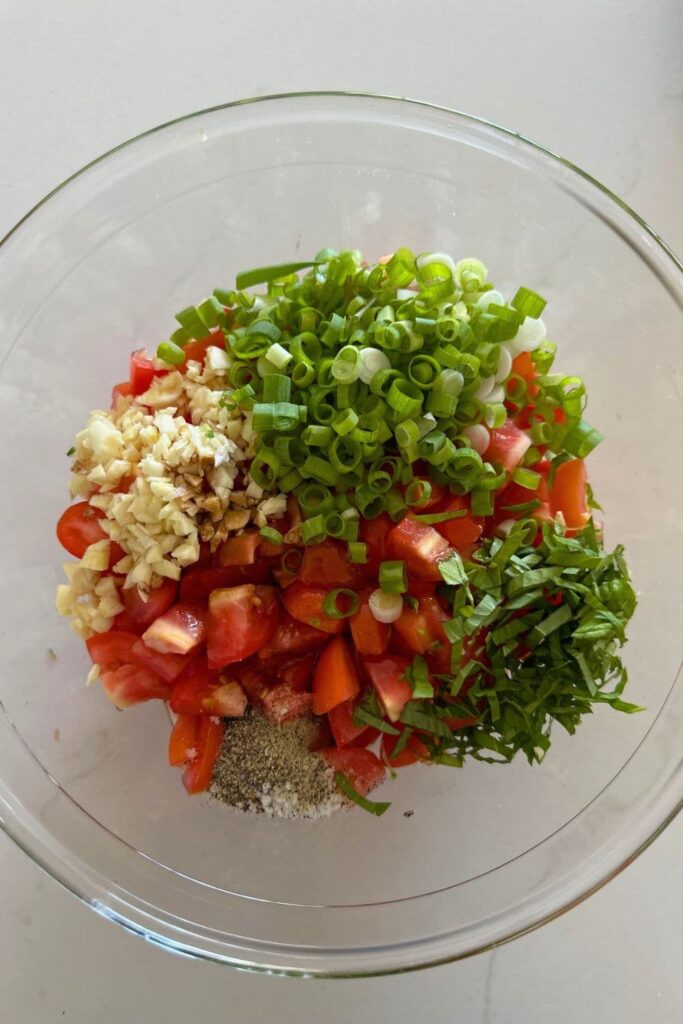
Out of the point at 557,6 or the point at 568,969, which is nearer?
the point at 568,969

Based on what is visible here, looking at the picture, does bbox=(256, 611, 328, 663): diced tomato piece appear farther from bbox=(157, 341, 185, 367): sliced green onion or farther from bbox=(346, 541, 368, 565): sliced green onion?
bbox=(157, 341, 185, 367): sliced green onion

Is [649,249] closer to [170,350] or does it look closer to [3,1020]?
[170,350]

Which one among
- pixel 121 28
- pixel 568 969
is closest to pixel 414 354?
pixel 121 28

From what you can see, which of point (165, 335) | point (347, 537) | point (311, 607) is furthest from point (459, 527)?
point (165, 335)

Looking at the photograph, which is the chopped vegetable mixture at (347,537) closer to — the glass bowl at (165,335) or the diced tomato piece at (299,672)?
the diced tomato piece at (299,672)

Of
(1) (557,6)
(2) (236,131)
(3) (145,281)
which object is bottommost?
(3) (145,281)

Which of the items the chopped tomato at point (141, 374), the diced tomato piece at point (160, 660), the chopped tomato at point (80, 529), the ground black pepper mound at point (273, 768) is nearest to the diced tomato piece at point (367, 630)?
the ground black pepper mound at point (273, 768)

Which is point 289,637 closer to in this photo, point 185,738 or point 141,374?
point 185,738
